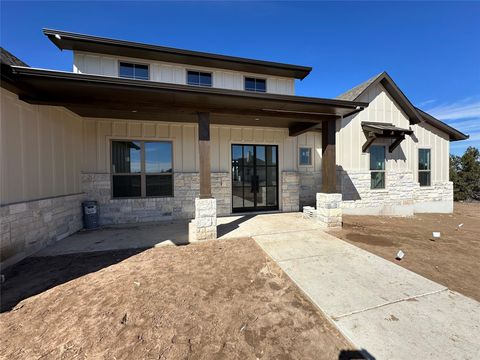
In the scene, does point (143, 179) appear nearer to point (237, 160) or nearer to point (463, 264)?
point (237, 160)

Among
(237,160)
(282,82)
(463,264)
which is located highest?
(282,82)

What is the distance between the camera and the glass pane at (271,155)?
816 centimetres

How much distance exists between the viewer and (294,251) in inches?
166

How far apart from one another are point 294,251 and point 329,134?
3605mm

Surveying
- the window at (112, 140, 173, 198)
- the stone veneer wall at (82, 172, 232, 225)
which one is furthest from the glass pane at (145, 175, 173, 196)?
the stone veneer wall at (82, 172, 232, 225)

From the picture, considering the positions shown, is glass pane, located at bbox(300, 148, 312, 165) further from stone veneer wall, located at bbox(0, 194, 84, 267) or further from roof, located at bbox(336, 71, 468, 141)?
stone veneer wall, located at bbox(0, 194, 84, 267)

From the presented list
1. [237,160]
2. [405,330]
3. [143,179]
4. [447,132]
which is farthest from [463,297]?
[447,132]

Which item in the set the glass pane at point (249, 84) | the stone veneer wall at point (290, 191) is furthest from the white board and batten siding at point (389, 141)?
the glass pane at point (249, 84)

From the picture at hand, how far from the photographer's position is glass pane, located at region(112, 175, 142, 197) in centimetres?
674

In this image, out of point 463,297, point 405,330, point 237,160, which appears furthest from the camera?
point 237,160

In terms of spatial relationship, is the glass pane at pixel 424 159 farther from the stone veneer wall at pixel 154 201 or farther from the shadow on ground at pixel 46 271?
the shadow on ground at pixel 46 271

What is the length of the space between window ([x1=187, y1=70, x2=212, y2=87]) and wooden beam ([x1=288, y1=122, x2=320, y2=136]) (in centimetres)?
379

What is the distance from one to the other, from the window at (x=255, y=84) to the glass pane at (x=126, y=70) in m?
4.47

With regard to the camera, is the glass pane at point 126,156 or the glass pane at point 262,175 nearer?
the glass pane at point 126,156
